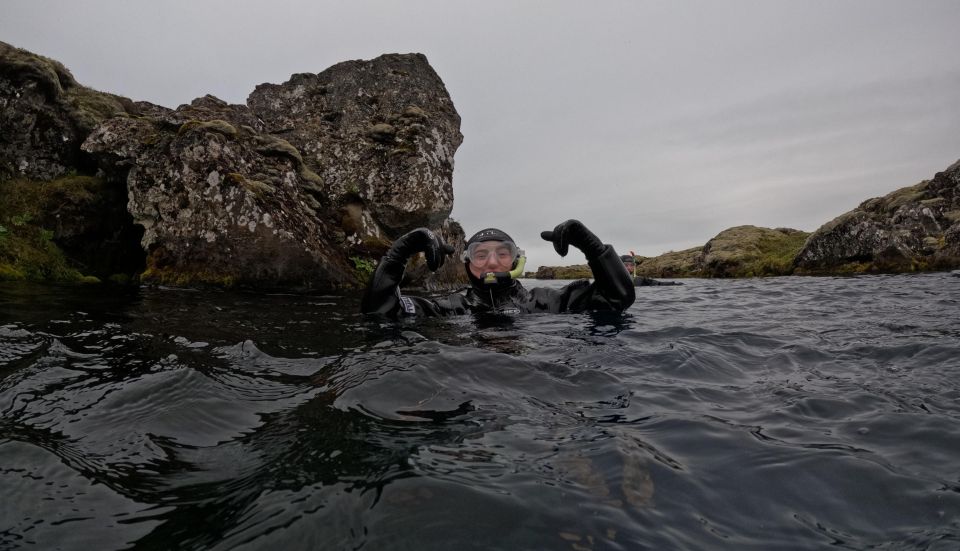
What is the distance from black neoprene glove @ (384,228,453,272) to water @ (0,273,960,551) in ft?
4.90

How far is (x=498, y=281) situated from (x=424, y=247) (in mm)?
1310

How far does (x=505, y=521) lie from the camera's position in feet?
5.27

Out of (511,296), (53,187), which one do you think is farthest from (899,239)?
(53,187)

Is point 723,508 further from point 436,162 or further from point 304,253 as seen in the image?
point 436,162

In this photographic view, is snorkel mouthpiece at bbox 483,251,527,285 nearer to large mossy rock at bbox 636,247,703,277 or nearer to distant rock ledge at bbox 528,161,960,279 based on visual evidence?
distant rock ledge at bbox 528,161,960,279

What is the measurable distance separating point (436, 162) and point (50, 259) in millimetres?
10776

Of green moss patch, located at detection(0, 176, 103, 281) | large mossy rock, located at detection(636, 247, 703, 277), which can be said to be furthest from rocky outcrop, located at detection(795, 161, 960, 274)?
green moss patch, located at detection(0, 176, 103, 281)

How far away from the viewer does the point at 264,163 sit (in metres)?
12.6

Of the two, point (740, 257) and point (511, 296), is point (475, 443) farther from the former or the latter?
point (740, 257)

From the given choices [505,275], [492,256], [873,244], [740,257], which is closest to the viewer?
[505,275]

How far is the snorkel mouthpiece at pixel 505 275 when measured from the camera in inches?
253

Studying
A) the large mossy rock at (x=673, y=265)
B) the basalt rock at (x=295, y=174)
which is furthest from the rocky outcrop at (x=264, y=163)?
the large mossy rock at (x=673, y=265)

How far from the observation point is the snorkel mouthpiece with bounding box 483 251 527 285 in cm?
644

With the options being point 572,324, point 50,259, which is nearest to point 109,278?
point 50,259
